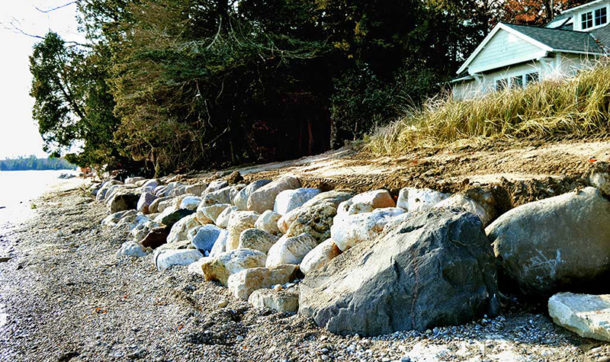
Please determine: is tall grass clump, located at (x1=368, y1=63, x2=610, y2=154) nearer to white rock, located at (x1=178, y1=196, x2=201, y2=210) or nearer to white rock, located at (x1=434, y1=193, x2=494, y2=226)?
white rock, located at (x1=434, y1=193, x2=494, y2=226)

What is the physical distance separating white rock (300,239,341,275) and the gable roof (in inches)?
441

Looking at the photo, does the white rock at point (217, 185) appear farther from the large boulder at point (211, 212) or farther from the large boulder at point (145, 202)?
the large boulder at point (145, 202)

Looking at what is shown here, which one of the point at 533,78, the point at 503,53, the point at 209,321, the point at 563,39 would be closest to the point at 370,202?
the point at 209,321

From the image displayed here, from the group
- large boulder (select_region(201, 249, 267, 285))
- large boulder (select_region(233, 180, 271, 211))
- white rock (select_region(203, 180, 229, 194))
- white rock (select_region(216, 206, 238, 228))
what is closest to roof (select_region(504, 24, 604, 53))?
white rock (select_region(203, 180, 229, 194))

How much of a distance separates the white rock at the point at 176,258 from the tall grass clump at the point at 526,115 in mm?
2915

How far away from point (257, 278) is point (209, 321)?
1.65 ft

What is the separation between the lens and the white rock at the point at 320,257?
3061 millimetres

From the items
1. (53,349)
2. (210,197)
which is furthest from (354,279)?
(210,197)

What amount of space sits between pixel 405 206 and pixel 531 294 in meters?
1.20

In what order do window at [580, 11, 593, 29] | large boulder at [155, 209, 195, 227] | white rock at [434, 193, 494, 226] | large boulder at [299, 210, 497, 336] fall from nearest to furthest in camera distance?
1. large boulder at [299, 210, 497, 336]
2. white rock at [434, 193, 494, 226]
3. large boulder at [155, 209, 195, 227]
4. window at [580, 11, 593, 29]

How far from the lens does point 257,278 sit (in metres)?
3.01

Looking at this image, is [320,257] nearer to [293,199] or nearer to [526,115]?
[293,199]

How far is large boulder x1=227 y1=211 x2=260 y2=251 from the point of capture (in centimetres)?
408

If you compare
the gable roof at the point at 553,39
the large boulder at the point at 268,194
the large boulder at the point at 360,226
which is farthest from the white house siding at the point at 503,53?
the large boulder at the point at 360,226
